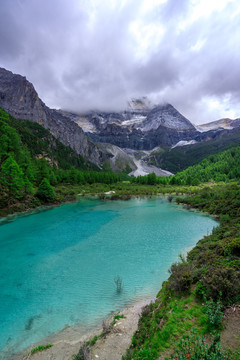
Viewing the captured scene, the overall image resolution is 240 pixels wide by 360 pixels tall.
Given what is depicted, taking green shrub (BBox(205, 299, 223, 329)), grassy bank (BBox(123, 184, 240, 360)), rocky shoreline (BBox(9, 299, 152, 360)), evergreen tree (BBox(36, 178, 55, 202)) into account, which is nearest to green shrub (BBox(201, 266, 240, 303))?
Answer: grassy bank (BBox(123, 184, 240, 360))

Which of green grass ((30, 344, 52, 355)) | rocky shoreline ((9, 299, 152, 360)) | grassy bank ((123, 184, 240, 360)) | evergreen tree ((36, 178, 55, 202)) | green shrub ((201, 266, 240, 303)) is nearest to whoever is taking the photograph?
grassy bank ((123, 184, 240, 360))

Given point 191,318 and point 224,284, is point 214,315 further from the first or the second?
point 224,284

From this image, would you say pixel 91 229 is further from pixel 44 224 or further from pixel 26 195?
pixel 26 195

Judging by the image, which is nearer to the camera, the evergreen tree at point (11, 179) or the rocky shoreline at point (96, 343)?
the rocky shoreline at point (96, 343)

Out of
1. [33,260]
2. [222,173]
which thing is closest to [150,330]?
[33,260]

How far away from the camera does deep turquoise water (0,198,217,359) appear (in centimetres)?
999

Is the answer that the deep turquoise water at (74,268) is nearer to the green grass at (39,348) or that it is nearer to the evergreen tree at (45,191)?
the green grass at (39,348)

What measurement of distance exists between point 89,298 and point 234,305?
348 inches

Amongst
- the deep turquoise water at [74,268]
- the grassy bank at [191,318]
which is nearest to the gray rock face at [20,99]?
the deep turquoise water at [74,268]

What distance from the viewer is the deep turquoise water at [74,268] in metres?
9.99

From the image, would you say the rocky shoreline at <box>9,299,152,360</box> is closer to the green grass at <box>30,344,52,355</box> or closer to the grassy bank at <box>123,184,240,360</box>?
the green grass at <box>30,344,52,355</box>

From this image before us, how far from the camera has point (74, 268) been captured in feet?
52.7

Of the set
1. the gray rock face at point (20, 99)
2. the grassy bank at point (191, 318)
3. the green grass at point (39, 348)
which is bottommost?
the green grass at point (39, 348)

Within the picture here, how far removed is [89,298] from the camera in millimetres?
11703
